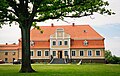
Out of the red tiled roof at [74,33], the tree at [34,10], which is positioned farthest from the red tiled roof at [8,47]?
the tree at [34,10]

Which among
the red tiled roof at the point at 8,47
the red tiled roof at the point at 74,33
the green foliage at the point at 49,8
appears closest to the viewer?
the green foliage at the point at 49,8

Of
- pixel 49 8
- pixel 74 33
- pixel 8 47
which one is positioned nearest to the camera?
pixel 49 8

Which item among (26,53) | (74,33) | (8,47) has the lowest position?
(8,47)

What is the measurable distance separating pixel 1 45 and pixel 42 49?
970 inches

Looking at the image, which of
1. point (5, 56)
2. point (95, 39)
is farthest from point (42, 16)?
point (5, 56)

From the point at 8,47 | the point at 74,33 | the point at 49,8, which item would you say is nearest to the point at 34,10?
the point at 49,8

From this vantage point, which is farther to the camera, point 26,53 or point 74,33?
point 74,33

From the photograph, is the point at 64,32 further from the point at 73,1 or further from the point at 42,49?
the point at 73,1

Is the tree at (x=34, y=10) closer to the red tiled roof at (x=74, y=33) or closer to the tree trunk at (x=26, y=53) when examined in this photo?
the tree trunk at (x=26, y=53)

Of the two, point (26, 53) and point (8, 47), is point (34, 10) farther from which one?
point (8, 47)

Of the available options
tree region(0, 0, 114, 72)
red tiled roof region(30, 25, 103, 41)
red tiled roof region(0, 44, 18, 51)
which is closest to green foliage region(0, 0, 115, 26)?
tree region(0, 0, 114, 72)

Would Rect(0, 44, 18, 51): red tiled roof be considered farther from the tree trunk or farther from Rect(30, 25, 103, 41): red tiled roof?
the tree trunk

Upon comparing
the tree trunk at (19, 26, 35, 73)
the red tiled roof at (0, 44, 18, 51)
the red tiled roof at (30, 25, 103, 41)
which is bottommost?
the red tiled roof at (0, 44, 18, 51)

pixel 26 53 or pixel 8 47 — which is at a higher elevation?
pixel 26 53
